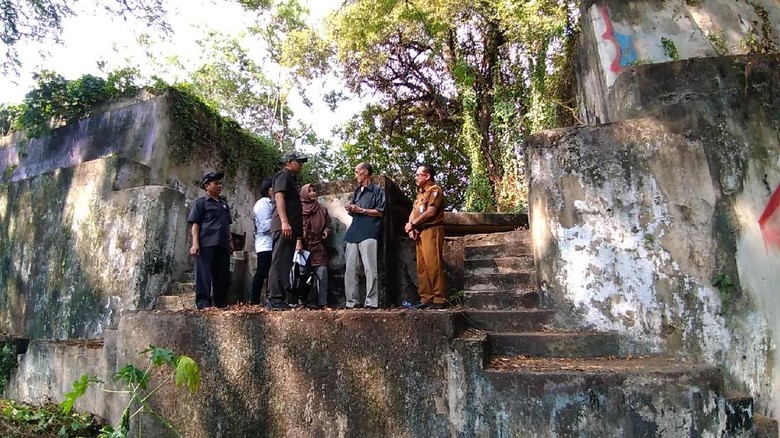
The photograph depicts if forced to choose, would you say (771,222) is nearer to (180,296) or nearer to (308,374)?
(308,374)

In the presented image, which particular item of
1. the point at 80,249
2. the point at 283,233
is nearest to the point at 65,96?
the point at 80,249

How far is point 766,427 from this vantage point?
3723 millimetres

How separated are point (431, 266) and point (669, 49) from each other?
11.6ft

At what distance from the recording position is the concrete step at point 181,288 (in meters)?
6.24

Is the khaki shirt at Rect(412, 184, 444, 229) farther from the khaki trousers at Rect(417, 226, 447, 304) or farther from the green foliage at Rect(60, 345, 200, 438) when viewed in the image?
the green foliage at Rect(60, 345, 200, 438)

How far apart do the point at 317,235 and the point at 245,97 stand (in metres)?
16.4

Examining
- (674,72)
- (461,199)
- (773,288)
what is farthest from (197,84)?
(773,288)

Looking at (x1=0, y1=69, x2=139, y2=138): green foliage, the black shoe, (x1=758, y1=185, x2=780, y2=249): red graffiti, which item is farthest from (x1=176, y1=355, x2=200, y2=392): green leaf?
(x1=0, y1=69, x2=139, y2=138): green foliage

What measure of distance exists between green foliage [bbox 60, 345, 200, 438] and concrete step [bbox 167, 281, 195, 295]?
1.65 m

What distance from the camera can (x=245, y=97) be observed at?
20469mm

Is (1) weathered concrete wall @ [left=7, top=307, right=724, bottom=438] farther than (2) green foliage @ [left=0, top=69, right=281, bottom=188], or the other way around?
(2) green foliage @ [left=0, top=69, right=281, bottom=188]

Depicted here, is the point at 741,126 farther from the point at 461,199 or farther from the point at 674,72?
the point at 461,199

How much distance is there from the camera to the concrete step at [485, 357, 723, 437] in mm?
3105

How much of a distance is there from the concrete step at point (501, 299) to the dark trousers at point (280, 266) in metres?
1.74
